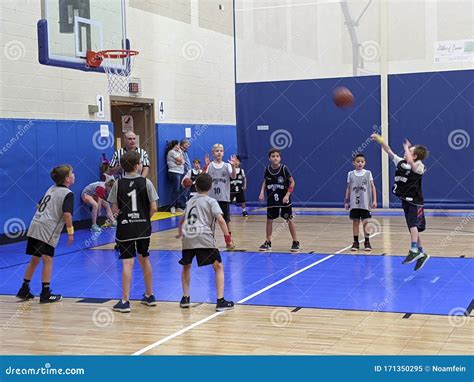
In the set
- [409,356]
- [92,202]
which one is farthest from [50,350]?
[92,202]

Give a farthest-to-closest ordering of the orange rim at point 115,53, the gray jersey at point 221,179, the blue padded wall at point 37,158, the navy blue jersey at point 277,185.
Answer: the blue padded wall at point 37,158
the orange rim at point 115,53
the gray jersey at point 221,179
the navy blue jersey at point 277,185

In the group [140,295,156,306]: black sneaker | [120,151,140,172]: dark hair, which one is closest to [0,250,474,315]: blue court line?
[140,295,156,306]: black sneaker

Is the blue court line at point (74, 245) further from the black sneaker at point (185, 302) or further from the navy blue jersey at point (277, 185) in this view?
the black sneaker at point (185, 302)

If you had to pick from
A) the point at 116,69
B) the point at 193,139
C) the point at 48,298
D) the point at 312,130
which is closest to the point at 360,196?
the point at 48,298

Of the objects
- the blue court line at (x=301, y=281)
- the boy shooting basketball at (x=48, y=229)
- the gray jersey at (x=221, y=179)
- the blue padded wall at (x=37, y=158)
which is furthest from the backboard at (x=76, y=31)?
the boy shooting basketball at (x=48, y=229)

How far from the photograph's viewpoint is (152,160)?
16.2m

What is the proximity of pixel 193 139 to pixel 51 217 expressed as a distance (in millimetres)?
10572

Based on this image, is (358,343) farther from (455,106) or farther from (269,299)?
(455,106)

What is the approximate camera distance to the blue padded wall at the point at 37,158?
37.9ft

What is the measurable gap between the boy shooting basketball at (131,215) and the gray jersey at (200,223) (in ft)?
1.22

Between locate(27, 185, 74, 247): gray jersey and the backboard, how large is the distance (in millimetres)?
3558

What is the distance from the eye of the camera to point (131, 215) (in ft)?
22.0

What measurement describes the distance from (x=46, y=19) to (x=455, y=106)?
8536 mm

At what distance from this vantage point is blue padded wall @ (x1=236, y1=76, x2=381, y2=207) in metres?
15.4
